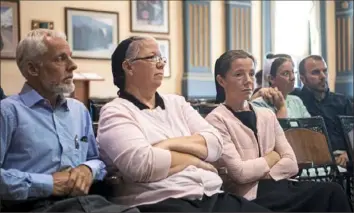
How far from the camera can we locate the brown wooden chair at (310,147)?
8.50 ft

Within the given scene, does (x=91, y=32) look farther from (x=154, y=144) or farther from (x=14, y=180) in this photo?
(x=14, y=180)

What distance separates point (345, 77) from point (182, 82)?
2.74 meters

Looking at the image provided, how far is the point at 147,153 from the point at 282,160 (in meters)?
0.77

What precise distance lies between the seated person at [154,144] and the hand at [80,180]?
4.9 inches

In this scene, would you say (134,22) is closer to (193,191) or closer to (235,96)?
(235,96)

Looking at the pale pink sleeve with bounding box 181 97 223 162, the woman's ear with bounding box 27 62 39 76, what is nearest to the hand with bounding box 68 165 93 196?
the woman's ear with bounding box 27 62 39 76

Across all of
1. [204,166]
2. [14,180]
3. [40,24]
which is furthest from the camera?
[40,24]

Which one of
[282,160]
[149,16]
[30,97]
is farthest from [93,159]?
[149,16]

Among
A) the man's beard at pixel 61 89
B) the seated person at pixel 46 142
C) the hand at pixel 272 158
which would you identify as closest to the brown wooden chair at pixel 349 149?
the hand at pixel 272 158

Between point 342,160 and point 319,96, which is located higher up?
point 319,96

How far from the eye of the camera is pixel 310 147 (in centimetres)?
261

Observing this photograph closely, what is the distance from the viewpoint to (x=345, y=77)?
26.8 feet

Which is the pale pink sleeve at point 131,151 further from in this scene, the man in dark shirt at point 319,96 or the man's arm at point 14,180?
the man in dark shirt at point 319,96

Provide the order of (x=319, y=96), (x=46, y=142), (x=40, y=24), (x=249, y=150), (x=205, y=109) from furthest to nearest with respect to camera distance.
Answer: (x=40, y=24)
(x=319, y=96)
(x=205, y=109)
(x=249, y=150)
(x=46, y=142)
